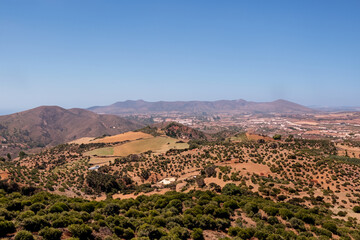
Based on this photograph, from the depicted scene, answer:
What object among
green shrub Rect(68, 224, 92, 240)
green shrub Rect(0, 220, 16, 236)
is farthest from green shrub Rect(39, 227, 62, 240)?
green shrub Rect(0, 220, 16, 236)

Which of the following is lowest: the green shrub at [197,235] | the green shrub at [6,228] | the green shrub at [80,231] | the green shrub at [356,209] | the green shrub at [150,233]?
the green shrub at [356,209]

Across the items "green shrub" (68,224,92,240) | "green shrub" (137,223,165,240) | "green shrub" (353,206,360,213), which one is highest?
"green shrub" (68,224,92,240)

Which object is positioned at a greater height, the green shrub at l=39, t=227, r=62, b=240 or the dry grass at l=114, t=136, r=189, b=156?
the green shrub at l=39, t=227, r=62, b=240

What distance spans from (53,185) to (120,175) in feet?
52.6

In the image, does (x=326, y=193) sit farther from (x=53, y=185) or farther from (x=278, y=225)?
(x=53, y=185)

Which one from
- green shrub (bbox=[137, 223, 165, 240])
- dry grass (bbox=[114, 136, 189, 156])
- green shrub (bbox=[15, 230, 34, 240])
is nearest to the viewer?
green shrub (bbox=[15, 230, 34, 240])

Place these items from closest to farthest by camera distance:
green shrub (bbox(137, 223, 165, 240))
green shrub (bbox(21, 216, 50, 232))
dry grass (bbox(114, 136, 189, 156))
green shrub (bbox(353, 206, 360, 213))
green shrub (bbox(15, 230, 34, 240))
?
green shrub (bbox(15, 230, 34, 240)) < green shrub (bbox(21, 216, 50, 232)) < green shrub (bbox(137, 223, 165, 240)) < green shrub (bbox(353, 206, 360, 213)) < dry grass (bbox(114, 136, 189, 156))

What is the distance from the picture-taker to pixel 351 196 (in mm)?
34719

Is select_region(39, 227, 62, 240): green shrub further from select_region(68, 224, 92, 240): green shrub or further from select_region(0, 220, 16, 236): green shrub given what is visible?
select_region(0, 220, 16, 236): green shrub

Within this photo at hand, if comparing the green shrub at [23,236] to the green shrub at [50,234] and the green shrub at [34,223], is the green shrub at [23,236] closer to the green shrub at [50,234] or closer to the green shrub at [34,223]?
the green shrub at [50,234]

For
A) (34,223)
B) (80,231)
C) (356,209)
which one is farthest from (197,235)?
(356,209)

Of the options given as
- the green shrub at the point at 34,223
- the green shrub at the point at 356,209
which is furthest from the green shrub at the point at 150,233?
the green shrub at the point at 356,209

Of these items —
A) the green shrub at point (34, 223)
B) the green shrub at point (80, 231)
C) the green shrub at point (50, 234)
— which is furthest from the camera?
the green shrub at point (34, 223)

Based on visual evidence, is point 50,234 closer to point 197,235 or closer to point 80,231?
point 80,231
